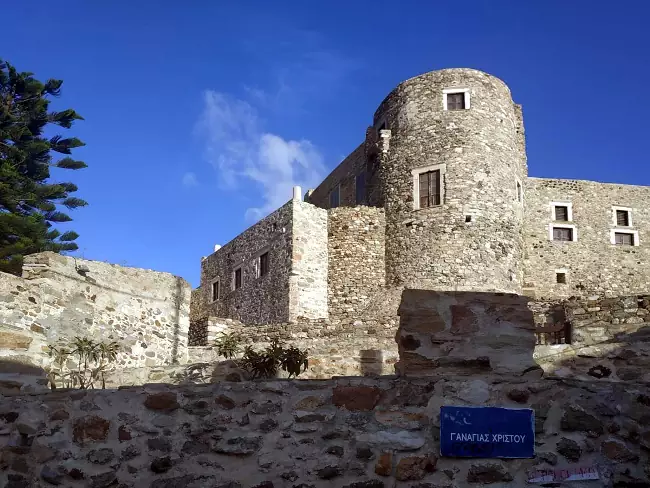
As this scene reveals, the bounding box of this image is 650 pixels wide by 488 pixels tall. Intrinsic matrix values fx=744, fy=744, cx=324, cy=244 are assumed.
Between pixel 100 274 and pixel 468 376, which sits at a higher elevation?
pixel 100 274

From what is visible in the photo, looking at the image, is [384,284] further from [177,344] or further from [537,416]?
[537,416]

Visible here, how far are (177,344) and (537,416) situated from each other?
11598 mm

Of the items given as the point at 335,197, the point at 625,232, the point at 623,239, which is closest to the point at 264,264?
the point at 335,197

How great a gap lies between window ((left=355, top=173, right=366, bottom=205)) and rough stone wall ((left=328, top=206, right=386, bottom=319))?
2493 millimetres

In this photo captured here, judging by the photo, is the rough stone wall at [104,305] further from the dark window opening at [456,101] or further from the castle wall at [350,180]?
the dark window opening at [456,101]

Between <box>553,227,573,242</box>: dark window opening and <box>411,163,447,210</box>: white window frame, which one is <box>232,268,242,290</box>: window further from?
<box>553,227,573,242</box>: dark window opening

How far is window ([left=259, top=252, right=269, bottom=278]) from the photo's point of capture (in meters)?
23.9

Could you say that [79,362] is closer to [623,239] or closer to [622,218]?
[623,239]

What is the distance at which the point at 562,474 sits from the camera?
172 inches

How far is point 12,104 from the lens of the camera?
89.3 ft

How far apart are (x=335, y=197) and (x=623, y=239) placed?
11.5 meters

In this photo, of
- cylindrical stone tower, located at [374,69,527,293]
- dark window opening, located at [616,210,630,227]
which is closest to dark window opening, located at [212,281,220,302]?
cylindrical stone tower, located at [374,69,527,293]

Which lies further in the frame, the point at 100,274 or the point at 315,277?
the point at 315,277

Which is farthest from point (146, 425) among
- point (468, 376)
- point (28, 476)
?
point (468, 376)
